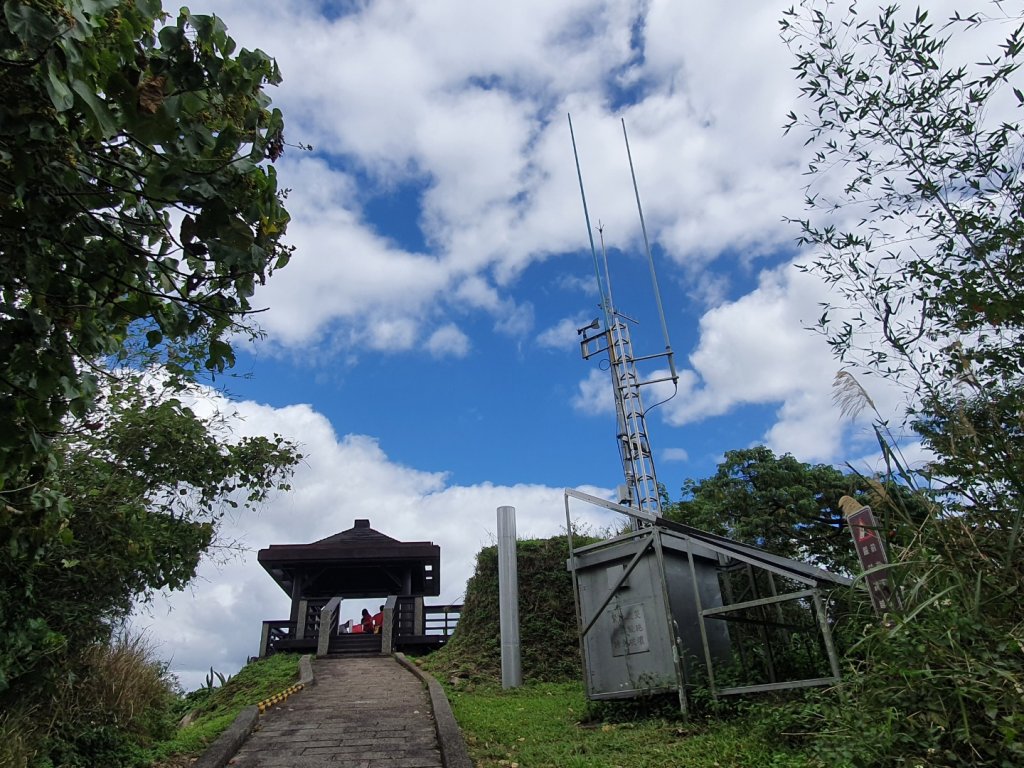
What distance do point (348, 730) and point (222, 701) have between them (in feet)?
19.9

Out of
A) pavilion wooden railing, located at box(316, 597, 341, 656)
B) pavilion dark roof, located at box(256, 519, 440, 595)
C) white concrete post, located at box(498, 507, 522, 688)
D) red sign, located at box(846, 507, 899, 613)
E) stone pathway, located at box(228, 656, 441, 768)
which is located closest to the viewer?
red sign, located at box(846, 507, 899, 613)

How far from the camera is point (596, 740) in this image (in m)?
7.02

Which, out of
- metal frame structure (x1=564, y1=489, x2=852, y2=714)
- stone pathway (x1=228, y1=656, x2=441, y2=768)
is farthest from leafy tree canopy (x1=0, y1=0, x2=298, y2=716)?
metal frame structure (x1=564, y1=489, x2=852, y2=714)

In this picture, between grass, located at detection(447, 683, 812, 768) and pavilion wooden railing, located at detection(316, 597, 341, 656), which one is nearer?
grass, located at detection(447, 683, 812, 768)

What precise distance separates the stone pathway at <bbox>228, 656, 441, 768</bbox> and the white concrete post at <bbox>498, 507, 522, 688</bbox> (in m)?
1.55

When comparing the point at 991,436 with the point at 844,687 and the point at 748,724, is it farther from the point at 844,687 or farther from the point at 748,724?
the point at 748,724

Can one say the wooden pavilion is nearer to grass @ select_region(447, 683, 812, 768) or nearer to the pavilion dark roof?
the pavilion dark roof

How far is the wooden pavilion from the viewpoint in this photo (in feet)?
57.6

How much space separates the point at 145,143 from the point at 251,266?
0.55m

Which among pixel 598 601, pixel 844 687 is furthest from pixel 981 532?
pixel 598 601

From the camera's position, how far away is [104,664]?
22.6 feet

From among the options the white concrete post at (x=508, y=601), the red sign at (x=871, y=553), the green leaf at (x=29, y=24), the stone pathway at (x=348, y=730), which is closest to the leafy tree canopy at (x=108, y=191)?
the green leaf at (x=29, y=24)

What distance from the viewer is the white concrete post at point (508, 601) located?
11.9 meters

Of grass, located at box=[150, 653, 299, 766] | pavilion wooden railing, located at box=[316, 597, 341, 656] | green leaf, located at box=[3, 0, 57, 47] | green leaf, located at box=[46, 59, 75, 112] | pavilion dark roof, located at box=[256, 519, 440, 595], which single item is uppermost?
pavilion dark roof, located at box=[256, 519, 440, 595]
